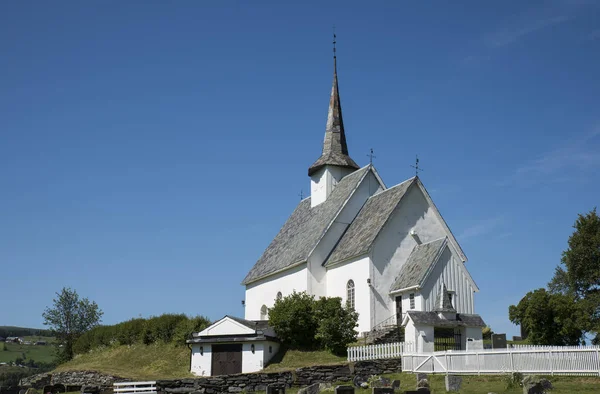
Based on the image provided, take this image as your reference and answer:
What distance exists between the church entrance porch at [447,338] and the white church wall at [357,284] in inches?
A: 207

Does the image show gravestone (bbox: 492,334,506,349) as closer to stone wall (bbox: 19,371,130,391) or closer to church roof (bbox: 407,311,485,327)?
church roof (bbox: 407,311,485,327)

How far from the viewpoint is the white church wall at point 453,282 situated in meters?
36.6

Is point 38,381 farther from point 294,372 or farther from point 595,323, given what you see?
point 595,323

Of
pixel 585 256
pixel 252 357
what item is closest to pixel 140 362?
pixel 252 357

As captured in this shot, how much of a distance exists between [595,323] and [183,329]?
28137 mm

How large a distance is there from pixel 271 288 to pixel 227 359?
13.2m

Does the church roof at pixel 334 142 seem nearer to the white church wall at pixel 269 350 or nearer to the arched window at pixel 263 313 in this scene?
the arched window at pixel 263 313

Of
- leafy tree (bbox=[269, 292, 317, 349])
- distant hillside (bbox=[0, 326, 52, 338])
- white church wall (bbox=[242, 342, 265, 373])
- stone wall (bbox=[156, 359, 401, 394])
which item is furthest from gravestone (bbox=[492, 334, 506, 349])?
distant hillside (bbox=[0, 326, 52, 338])

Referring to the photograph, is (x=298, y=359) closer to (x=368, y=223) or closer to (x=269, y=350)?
(x=269, y=350)

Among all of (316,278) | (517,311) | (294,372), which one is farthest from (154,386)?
(517,311)

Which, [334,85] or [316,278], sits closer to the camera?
[316,278]

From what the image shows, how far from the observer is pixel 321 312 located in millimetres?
36500

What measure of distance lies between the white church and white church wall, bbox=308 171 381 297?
0.21 feet

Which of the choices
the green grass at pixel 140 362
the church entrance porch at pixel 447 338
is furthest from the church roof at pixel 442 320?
the green grass at pixel 140 362
